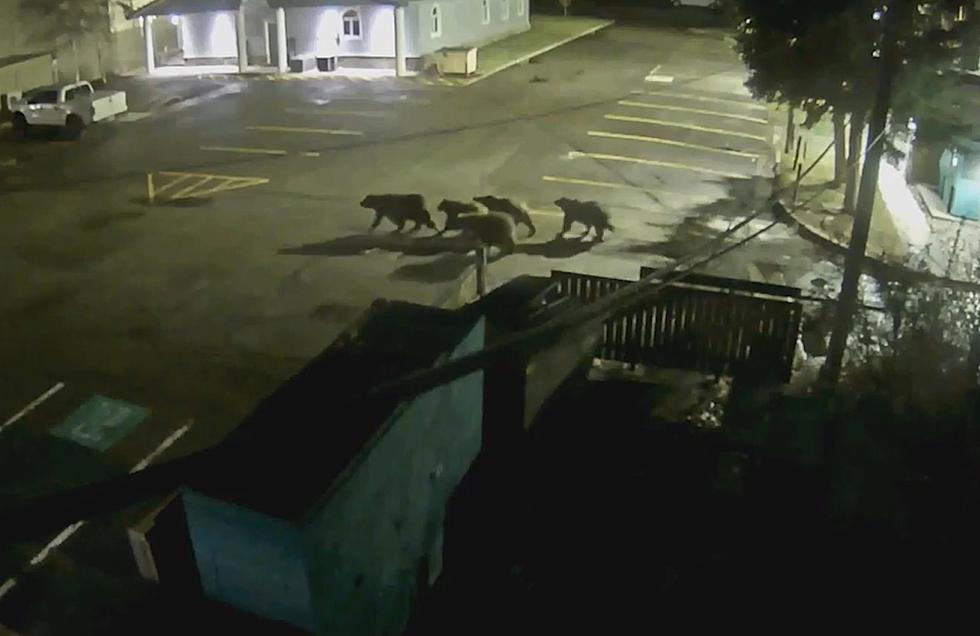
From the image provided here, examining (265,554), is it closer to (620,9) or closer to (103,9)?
(103,9)

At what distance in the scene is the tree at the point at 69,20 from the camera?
3001 centimetres

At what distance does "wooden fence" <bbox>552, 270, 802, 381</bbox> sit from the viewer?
11305mm

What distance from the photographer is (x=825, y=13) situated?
15.8 meters

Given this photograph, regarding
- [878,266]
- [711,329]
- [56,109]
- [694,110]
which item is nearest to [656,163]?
[694,110]

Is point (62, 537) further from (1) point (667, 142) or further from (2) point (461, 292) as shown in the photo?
(1) point (667, 142)

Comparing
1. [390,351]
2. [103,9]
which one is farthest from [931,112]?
[103,9]

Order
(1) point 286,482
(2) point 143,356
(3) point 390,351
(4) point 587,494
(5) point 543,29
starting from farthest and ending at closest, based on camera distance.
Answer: (5) point 543,29, (2) point 143,356, (4) point 587,494, (3) point 390,351, (1) point 286,482

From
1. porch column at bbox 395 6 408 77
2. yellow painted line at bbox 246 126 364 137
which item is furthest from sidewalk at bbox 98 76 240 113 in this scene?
porch column at bbox 395 6 408 77

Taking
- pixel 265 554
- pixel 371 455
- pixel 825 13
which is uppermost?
pixel 825 13

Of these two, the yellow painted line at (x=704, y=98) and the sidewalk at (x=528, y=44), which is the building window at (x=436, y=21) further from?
the yellow painted line at (x=704, y=98)

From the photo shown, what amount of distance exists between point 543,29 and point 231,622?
138 ft

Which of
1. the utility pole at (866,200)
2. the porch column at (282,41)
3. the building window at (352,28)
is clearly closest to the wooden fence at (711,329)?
the utility pole at (866,200)

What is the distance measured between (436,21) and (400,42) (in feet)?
8.64

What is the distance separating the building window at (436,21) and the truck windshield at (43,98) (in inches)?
578
